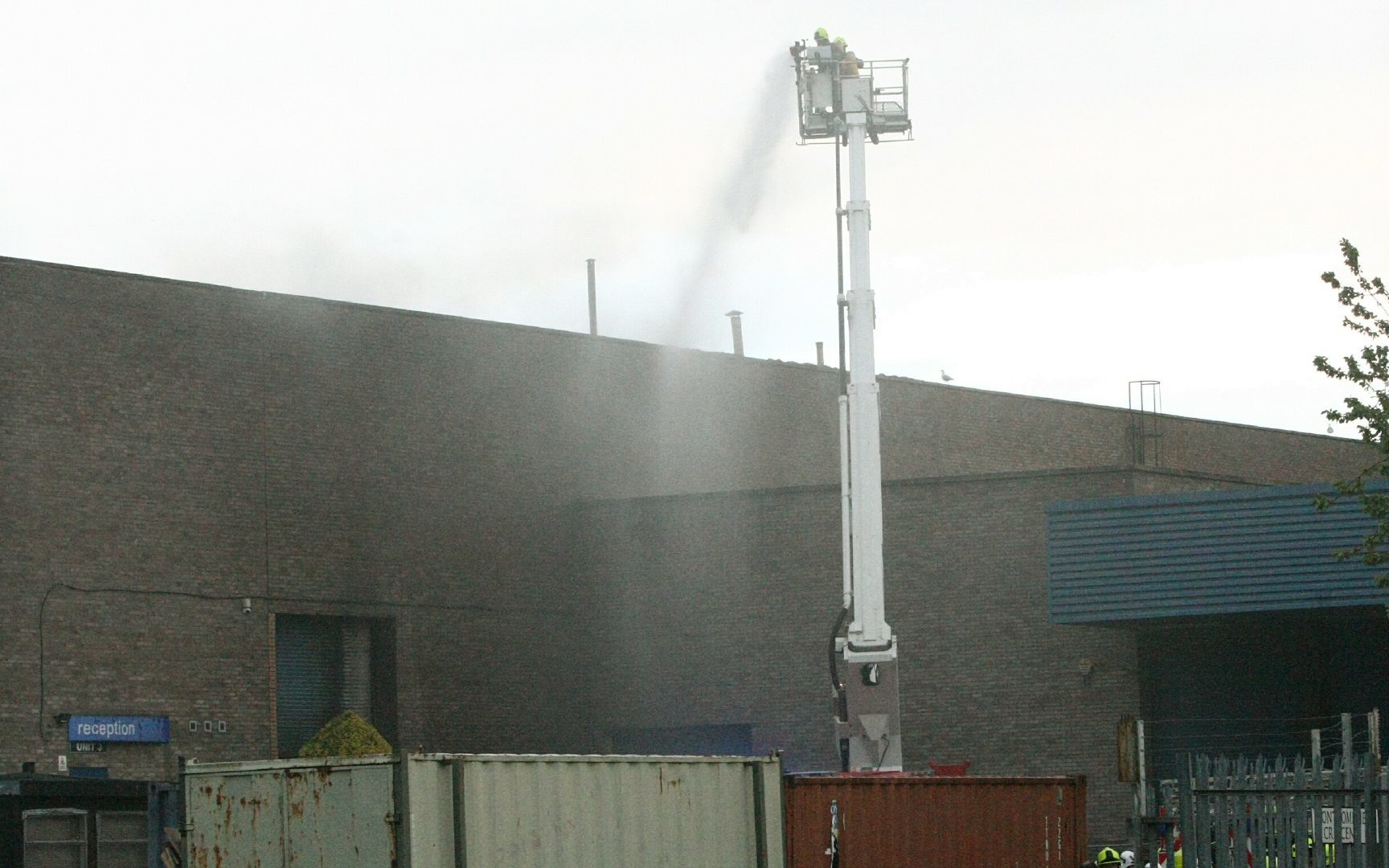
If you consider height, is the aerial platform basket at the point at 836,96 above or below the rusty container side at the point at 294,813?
above

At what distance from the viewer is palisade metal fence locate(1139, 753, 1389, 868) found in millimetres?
15430

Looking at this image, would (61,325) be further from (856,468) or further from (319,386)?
(856,468)

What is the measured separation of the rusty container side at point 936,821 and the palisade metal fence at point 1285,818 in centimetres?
417

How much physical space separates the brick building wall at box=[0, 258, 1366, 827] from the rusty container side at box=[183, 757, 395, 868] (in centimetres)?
1696

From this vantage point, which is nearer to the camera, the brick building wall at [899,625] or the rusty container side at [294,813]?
the rusty container side at [294,813]

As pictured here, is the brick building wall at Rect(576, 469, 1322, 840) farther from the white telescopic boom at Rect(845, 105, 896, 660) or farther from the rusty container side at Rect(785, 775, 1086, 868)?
the rusty container side at Rect(785, 775, 1086, 868)

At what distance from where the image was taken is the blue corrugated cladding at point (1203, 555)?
30.1 metres

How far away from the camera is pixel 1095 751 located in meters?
33.5

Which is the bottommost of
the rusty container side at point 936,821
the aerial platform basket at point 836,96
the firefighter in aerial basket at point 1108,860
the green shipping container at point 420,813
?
the firefighter in aerial basket at point 1108,860

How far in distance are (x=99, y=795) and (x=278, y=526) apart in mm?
15331

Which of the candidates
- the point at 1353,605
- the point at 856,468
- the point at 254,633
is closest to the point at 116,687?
the point at 254,633

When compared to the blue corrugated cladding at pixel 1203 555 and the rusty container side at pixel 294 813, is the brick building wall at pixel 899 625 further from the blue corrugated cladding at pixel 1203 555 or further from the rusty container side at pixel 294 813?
the rusty container side at pixel 294 813

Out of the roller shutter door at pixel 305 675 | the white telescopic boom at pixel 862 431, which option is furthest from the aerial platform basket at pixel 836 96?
the roller shutter door at pixel 305 675

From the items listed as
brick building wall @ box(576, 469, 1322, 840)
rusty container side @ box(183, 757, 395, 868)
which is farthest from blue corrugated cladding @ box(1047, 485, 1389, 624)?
rusty container side @ box(183, 757, 395, 868)
